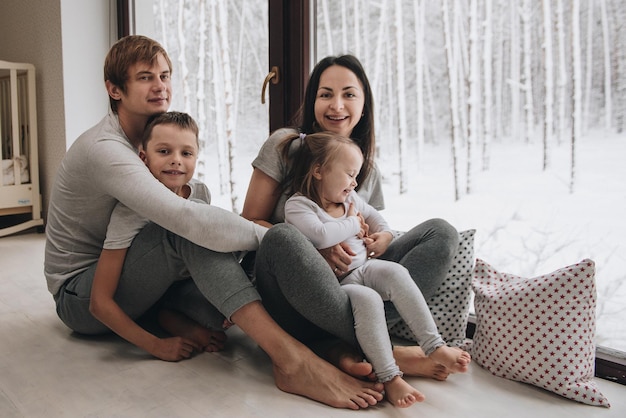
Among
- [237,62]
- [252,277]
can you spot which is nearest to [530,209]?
[252,277]

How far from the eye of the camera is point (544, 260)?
1.75m

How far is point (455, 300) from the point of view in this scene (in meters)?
1.58

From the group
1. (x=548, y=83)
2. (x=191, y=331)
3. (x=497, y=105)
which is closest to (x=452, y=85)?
(x=497, y=105)

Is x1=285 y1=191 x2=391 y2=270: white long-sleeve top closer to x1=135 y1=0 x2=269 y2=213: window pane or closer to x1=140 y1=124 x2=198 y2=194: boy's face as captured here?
x1=140 y1=124 x2=198 y2=194: boy's face

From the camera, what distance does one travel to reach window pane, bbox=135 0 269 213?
2.57 m

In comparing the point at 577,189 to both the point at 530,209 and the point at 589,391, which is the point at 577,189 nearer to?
the point at 530,209

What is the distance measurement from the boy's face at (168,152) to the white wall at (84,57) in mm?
2030

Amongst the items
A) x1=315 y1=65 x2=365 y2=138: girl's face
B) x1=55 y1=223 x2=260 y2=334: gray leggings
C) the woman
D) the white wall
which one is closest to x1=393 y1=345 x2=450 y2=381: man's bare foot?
the woman

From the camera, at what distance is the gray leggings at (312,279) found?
1.30m

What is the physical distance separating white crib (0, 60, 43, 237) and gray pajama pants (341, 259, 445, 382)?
2.70 metres

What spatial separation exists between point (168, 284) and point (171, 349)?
0.55 feet

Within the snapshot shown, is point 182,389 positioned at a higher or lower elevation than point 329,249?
lower

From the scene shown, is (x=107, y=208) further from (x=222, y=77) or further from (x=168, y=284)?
(x=222, y=77)

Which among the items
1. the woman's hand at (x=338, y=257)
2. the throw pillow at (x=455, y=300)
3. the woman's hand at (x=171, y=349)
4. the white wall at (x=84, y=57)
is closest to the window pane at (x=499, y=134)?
the throw pillow at (x=455, y=300)
